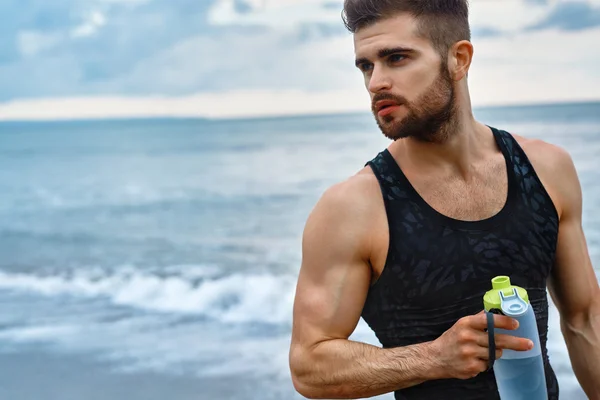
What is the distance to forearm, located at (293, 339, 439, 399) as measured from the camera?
2.14 m

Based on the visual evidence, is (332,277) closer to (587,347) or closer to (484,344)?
(484,344)

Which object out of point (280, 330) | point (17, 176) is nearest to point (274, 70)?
point (17, 176)

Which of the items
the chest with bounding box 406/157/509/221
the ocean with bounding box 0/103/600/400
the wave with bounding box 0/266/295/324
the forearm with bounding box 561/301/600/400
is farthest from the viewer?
the wave with bounding box 0/266/295/324

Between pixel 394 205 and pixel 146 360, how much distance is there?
5.08 meters

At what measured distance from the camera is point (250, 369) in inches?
255

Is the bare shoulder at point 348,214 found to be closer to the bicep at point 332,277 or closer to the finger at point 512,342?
the bicep at point 332,277

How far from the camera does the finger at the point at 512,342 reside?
1882 millimetres

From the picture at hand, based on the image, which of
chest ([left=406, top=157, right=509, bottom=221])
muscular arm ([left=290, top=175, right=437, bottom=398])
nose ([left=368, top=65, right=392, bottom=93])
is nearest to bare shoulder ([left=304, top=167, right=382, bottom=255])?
muscular arm ([left=290, top=175, right=437, bottom=398])

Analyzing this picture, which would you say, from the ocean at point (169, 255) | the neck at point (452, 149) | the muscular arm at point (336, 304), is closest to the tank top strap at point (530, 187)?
the neck at point (452, 149)

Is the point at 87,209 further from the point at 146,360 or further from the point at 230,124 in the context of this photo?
the point at 230,124

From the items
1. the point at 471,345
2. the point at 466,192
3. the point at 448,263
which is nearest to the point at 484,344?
the point at 471,345

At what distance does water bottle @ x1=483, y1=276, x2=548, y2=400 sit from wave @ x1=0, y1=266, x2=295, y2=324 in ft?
Answer: 20.1

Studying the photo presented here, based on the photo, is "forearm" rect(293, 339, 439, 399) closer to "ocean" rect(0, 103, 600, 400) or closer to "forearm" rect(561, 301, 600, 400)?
"forearm" rect(561, 301, 600, 400)

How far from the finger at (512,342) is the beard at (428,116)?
645 millimetres
